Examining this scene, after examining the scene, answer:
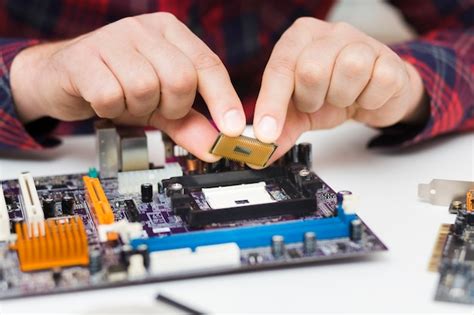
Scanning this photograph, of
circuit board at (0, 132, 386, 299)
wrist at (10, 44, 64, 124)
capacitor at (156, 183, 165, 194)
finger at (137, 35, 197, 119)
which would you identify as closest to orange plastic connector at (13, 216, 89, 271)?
circuit board at (0, 132, 386, 299)

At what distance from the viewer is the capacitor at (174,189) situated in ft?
3.68

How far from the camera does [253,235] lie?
100 centimetres

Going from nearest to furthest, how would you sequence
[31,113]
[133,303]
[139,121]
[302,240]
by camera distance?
[133,303]
[302,240]
[139,121]
[31,113]

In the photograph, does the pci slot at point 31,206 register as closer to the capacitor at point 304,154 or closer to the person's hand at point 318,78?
the person's hand at point 318,78

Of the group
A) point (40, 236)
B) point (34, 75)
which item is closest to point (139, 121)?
point (34, 75)

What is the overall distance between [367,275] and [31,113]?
918 millimetres

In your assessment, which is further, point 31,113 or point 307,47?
point 31,113

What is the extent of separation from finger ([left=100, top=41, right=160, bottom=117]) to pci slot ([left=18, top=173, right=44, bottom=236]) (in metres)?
0.22

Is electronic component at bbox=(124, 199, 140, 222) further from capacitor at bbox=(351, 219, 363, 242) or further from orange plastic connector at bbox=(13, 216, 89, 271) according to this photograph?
capacitor at bbox=(351, 219, 363, 242)

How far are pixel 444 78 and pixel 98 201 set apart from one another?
0.96 metres

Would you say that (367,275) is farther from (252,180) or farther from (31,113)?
(31,113)

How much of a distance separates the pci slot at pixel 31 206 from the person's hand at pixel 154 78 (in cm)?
18

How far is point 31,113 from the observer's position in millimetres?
1568

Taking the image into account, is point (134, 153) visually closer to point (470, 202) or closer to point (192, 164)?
point (192, 164)
